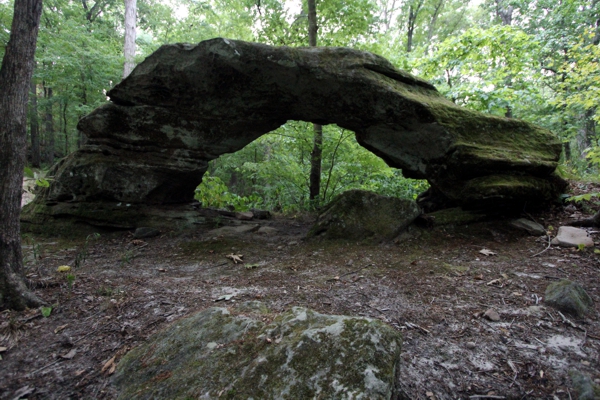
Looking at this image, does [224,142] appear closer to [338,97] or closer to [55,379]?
[338,97]

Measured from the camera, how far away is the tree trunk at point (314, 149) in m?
8.45

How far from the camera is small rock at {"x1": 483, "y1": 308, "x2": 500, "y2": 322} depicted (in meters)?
2.88

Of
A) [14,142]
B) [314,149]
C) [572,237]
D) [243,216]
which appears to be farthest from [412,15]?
[14,142]

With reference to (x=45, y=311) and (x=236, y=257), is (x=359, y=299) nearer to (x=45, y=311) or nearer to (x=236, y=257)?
(x=236, y=257)

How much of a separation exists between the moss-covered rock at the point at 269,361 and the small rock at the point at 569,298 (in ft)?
6.53

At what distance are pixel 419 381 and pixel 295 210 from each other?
284 inches

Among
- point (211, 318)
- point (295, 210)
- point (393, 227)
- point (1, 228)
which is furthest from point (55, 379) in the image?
point (295, 210)

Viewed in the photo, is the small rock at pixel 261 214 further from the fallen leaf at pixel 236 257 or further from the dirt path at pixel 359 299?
the fallen leaf at pixel 236 257

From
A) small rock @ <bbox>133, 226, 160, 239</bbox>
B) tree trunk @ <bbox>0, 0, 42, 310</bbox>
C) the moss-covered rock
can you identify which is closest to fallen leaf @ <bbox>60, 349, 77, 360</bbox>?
the moss-covered rock

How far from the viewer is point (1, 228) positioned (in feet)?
9.93

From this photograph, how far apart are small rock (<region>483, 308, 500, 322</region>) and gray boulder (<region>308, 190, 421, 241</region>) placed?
2.46 meters

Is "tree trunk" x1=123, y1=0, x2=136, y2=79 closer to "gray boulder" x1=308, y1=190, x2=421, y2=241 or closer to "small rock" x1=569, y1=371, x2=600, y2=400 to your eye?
"gray boulder" x1=308, y1=190, x2=421, y2=241

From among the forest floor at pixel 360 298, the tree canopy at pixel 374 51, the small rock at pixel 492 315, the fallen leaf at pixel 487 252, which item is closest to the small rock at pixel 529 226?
the forest floor at pixel 360 298

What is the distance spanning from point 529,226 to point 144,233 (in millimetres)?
6891
